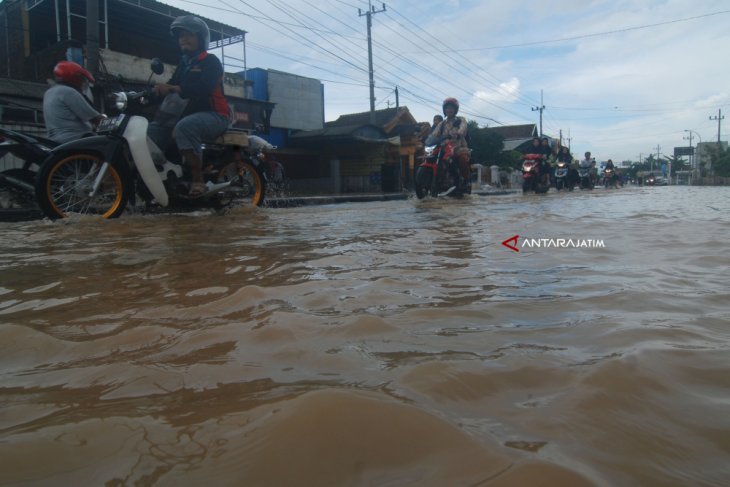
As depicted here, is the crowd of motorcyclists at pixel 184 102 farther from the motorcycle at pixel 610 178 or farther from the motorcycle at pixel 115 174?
the motorcycle at pixel 610 178

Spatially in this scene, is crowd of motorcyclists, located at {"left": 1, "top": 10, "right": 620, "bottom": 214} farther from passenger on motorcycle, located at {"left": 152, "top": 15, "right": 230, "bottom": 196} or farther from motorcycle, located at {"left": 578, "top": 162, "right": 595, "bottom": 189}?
motorcycle, located at {"left": 578, "top": 162, "right": 595, "bottom": 189}

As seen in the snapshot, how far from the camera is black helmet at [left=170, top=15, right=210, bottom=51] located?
16.4 ft

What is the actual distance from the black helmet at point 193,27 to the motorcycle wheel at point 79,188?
1551mm

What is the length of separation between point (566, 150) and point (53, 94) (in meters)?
15.5

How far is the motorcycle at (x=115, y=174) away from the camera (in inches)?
171

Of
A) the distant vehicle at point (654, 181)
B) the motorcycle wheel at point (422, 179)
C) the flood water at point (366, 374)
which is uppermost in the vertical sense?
the distant vehicle at point (654, 181)

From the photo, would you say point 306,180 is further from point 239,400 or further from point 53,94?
point 239,400

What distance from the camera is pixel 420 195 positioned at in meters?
9.44

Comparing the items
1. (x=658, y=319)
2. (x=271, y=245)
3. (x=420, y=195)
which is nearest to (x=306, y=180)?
(x=420, y=195)

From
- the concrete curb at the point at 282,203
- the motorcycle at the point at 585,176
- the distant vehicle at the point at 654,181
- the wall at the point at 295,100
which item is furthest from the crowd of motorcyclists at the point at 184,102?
the distant vehicle at the point at 654,181

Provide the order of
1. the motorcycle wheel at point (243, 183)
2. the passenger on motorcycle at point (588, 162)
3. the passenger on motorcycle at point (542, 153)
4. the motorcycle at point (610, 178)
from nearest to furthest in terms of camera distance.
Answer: the motorcycle wheel at point (243, 183) → the passenger on motorcycle at point (542, 153) → the passenger on motorcycle at point (588, 162) → the motorcycle at point (610, 178)

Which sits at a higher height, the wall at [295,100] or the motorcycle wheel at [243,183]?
the wall at [295,100]

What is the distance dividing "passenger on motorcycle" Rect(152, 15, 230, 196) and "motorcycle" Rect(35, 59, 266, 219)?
209mm

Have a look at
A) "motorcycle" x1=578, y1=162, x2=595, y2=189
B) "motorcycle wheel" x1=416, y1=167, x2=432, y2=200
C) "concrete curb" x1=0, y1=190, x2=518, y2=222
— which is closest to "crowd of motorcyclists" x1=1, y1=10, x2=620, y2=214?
"concrete curb" x1=0, y1=190, x2=518, y2=222
